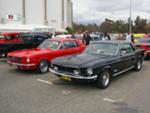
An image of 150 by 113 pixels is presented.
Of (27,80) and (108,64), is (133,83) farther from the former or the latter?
(27,80)

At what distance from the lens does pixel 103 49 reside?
7.98m

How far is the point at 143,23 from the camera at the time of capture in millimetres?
78875

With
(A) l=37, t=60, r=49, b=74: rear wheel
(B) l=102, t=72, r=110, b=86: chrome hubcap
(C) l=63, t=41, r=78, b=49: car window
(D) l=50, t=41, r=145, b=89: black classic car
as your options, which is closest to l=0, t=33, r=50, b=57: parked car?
(C) l=63, t=41, r=78, b=49: car window

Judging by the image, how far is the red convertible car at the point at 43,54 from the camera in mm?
8633

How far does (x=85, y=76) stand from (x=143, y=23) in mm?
77627

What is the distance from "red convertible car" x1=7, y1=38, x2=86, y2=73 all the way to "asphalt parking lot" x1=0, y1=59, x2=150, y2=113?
52cm

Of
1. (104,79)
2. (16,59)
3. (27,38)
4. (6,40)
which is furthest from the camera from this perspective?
(27,38)

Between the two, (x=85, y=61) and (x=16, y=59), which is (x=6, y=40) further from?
(x=85, y=61)

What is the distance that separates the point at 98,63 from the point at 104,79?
0.66 m

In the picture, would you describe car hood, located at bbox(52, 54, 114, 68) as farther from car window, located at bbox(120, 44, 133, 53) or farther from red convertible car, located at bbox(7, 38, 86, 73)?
red convertible car, located at bbox(7, 38, 86, 73)

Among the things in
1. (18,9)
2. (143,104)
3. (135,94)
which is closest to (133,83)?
(135,94)

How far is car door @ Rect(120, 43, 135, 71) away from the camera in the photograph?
26.6 feet

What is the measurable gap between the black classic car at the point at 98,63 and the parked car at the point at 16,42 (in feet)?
20.8

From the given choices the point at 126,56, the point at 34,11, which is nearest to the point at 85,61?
the point at 126,56
